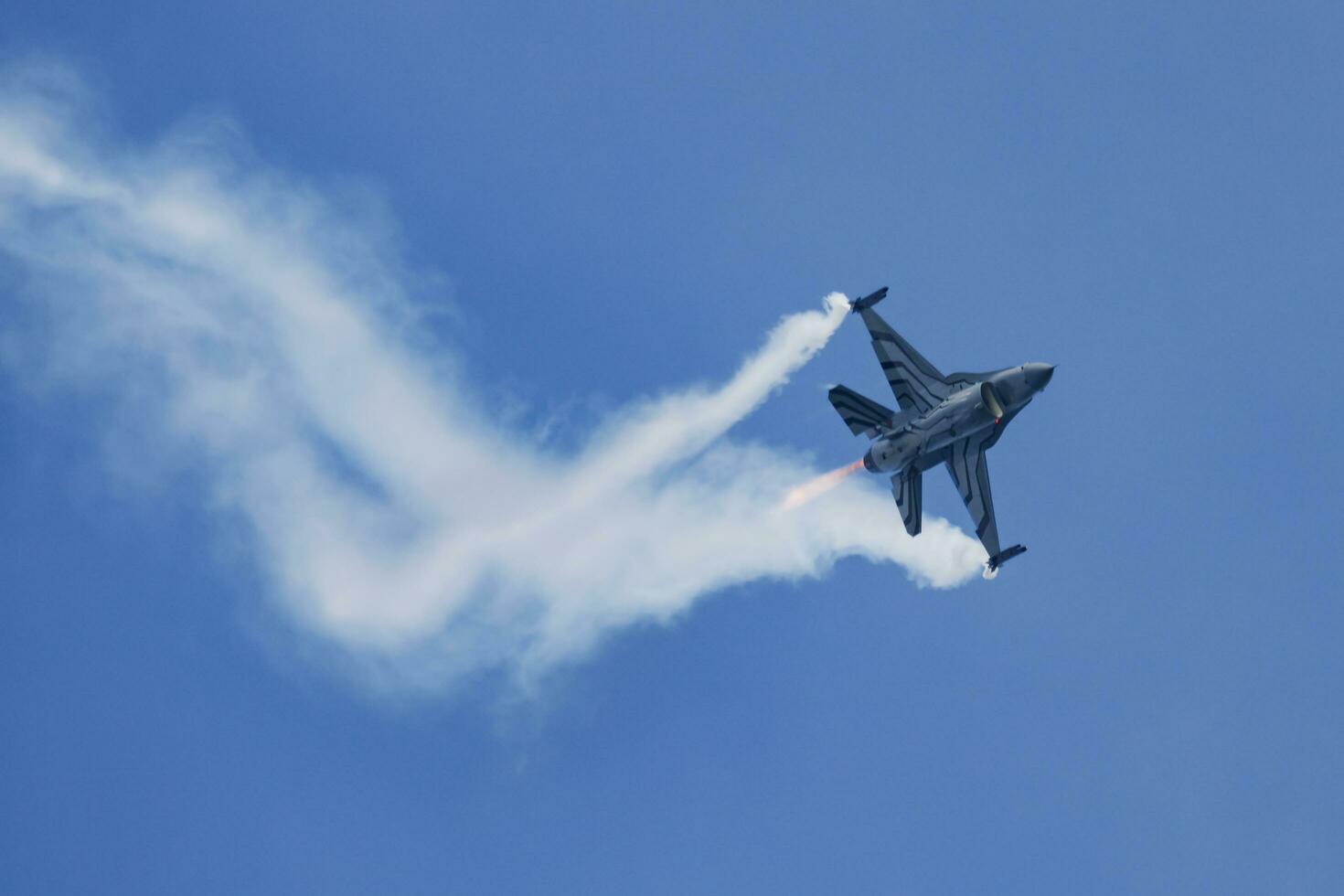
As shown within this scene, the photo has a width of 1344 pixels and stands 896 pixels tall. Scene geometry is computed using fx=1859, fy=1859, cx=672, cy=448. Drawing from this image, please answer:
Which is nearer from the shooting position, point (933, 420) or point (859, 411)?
point (933, 420)

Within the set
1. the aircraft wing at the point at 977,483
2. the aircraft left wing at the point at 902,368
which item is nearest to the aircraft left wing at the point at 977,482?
the aircraft wing at the point at 977,483

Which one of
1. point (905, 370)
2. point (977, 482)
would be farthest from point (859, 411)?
point (977, 482)

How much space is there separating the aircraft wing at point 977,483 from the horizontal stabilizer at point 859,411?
453cm

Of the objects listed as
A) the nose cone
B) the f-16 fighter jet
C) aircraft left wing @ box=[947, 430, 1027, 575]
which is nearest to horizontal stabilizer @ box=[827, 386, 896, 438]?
the f-16 fighter jet

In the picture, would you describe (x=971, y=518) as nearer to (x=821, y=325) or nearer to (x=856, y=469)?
(x=856, y=469)

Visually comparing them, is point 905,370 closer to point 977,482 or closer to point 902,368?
point 902,368

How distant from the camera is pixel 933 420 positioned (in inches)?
4203

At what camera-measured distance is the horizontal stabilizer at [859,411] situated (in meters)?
110

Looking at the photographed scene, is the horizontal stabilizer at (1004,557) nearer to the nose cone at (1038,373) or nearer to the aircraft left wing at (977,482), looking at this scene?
the aircraft left wing at (977,482)

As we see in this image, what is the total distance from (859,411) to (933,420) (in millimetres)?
5343

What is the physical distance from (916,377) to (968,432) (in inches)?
233

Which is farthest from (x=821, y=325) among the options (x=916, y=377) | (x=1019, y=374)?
(x=1019, y=374)

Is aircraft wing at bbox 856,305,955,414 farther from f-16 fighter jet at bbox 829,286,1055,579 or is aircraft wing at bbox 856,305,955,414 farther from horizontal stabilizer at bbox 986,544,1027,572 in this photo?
horizontal stabilizer at bbox 986,544,1027,572

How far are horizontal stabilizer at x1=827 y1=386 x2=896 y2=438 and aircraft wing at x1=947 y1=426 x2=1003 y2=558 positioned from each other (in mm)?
4528
